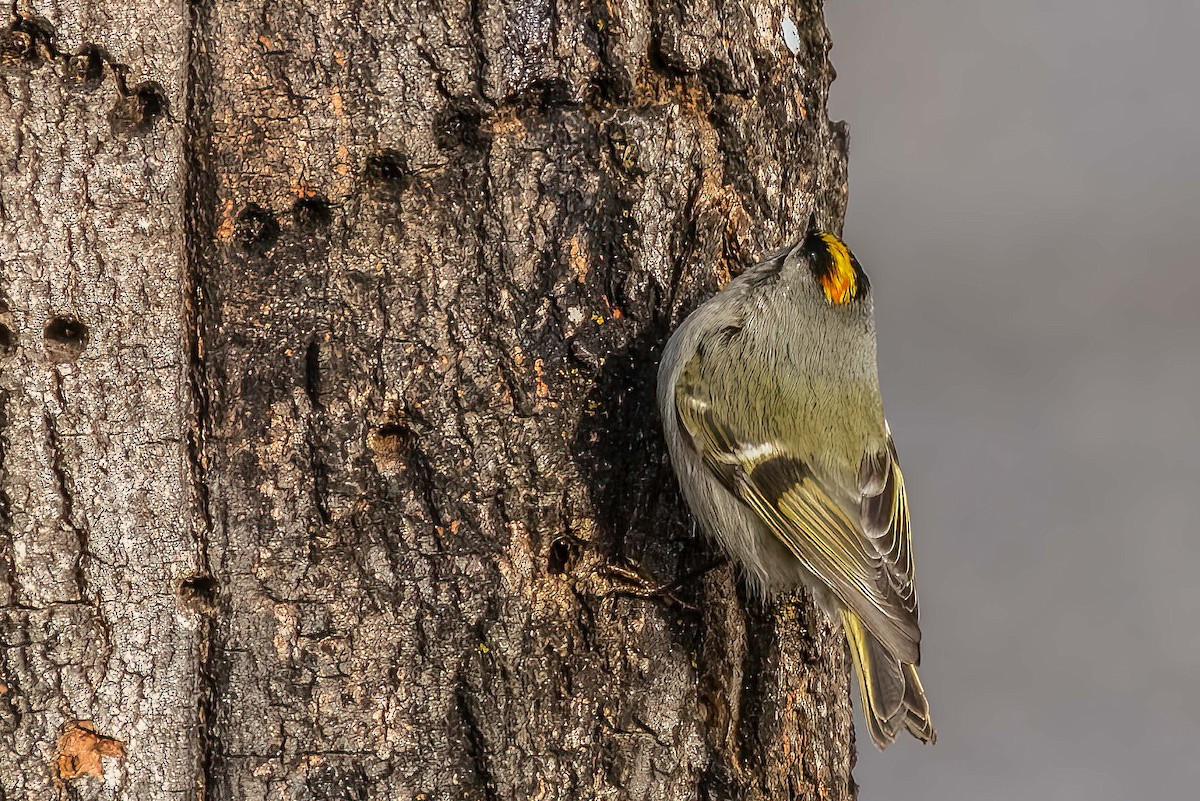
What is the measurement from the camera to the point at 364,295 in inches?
79.3

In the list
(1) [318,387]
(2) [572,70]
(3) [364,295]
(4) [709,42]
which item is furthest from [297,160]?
(4) [709,42]

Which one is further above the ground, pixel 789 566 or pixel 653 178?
pixel 653 178

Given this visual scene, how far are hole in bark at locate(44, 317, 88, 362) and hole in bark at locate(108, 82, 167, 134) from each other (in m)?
0.31

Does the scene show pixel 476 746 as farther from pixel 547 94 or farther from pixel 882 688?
pixel 547 94

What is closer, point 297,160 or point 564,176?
point 297,160

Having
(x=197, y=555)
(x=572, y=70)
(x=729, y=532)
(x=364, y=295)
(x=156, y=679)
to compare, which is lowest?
(x=156, y=679)

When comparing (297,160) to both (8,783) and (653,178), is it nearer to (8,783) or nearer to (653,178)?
(653,178)

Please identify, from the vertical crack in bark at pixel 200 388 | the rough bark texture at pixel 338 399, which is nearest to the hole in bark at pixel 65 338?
the rough bark texture at pixel 338 399

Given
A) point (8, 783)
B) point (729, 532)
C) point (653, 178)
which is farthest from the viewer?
point (729, 532)

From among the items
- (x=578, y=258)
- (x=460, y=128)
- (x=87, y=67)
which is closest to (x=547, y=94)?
(x=460, y=128)

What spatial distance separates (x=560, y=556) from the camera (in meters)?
2.14

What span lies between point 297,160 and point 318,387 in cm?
37

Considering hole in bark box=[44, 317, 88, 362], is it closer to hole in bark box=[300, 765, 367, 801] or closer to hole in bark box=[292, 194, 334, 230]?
hole in bark box=[292, 194, 334, 230]

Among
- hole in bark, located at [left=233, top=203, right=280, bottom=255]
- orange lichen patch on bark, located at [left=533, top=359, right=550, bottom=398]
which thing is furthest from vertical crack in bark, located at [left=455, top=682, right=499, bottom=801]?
hole in bark, located at [left=233, top=203, right=280, bottom=255]
